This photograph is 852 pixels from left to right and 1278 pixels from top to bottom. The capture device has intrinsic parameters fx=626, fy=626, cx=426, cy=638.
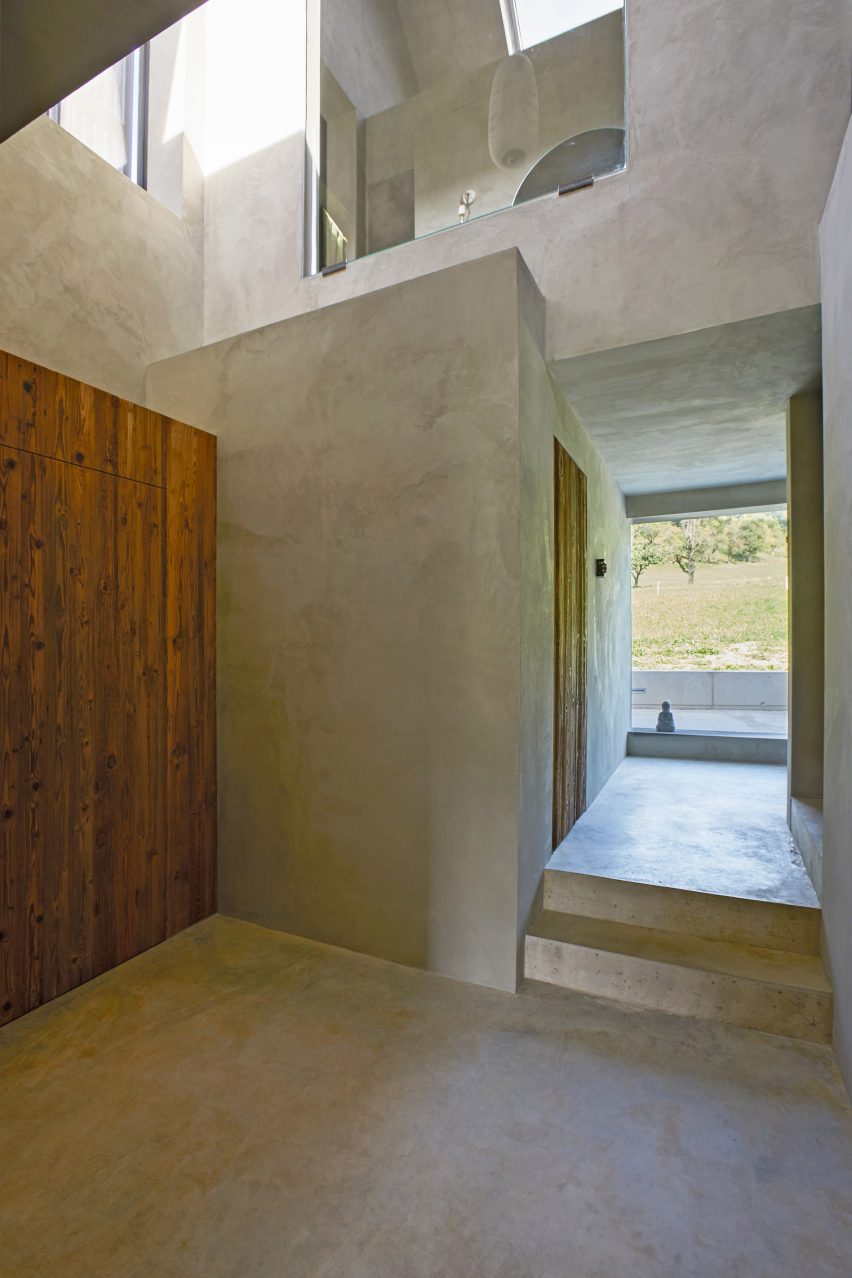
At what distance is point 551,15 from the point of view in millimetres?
2828

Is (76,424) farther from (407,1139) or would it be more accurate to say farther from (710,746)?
(710,746)

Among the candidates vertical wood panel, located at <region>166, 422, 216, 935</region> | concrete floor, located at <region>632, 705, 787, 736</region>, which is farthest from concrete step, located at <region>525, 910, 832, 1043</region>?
concrete floor, located at <region>632, 705, 787, 736</region>

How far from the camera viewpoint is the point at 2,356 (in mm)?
2035

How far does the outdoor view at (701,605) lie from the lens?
791cm

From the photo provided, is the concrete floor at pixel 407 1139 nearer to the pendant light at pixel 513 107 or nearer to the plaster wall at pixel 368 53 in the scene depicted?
the pendant light at pixel 513 107

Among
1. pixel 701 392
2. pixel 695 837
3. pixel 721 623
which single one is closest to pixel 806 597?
pixel 701 392

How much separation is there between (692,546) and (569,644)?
6.85 metres

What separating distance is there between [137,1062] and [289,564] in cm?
183

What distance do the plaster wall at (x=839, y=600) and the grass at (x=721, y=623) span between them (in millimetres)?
6562

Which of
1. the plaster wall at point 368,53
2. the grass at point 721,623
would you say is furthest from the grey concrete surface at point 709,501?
the grass at point 721,623

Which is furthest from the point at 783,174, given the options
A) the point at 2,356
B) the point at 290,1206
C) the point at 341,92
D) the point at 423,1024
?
the point at 290,1206

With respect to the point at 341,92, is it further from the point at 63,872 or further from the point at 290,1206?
the point at 290,1206

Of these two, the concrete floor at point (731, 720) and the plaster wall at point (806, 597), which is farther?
the concrete floor at point (731, 720)

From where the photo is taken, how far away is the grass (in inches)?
336
